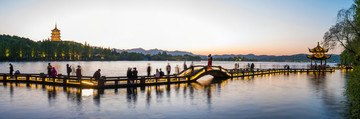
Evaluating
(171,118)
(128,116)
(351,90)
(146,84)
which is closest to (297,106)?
(351,90)

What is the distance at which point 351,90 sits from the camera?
38.7 ft

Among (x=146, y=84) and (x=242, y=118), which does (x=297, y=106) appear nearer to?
(x=242, y=118)

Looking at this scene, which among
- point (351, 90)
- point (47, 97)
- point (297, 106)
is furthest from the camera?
point (47, 97)

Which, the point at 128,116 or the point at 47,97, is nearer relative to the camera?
the point at 128,116

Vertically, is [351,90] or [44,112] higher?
[351,90]

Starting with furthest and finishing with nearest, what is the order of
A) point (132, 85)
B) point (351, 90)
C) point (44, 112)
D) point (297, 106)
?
point (132, 85)
point (297, 106)
point (44, 112)
point (351, 90)

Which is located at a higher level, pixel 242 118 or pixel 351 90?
pixel 351 90

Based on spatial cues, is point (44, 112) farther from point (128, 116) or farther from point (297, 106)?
point (297, 106)

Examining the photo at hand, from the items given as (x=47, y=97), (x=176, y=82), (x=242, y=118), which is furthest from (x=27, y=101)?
(x=176, y=82)

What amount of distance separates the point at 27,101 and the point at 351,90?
19066 millimetres

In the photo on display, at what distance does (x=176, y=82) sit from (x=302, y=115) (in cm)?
1708

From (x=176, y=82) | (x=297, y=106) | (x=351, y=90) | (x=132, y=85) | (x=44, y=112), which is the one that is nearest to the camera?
(x=351, y=90)

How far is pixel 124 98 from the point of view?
1767 cm

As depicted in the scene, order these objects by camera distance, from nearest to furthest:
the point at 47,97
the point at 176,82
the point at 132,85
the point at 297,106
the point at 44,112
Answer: the point at 44,112
the point at 297,106
the point at 47,97
the point at 132,85
the point at 176,82
